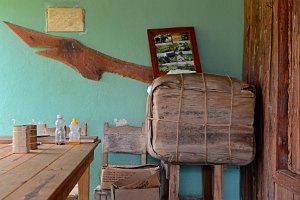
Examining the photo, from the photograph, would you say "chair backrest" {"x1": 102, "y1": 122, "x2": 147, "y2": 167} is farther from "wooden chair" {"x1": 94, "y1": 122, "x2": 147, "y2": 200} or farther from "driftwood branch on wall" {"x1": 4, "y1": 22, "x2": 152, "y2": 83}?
"driftwood branch on wall" {"x1": 4, "y1": 22, "x2": 152, "y2": 83}

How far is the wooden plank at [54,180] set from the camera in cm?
108

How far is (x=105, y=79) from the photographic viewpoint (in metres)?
3.26

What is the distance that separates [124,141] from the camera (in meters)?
3.15

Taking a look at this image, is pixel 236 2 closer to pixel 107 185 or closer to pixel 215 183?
pixel 215 183

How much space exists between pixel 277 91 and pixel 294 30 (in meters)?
0.40

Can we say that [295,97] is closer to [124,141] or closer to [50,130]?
[124,141]

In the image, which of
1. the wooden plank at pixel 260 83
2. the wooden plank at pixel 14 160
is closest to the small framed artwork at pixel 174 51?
the wooden plank at pixel 260 83

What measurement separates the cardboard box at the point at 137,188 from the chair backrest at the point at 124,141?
17.5 inches

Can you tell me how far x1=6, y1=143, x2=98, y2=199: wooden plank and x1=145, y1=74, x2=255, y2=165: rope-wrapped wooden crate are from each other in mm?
824

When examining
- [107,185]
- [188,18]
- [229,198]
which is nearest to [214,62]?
[188,18]

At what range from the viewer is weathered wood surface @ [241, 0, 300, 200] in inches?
91.0

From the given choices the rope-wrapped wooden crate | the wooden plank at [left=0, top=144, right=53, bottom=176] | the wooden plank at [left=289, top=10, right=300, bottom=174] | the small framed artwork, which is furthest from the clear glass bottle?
the wooden plank at [left=289, top=10, right=300, bottom=174]

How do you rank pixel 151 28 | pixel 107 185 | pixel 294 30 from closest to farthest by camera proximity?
pixel 294 30
pixel 107 185
pixel 151 28

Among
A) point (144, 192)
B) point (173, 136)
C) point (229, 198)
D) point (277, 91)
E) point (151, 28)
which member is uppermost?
point (151, 28)
